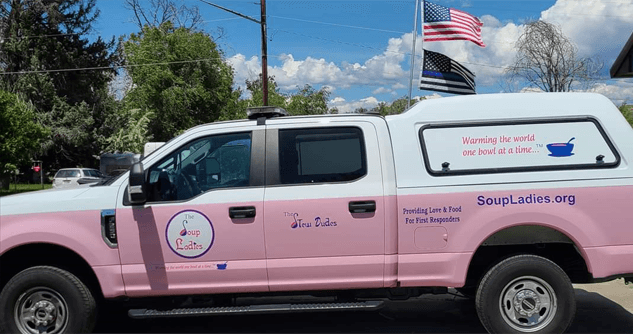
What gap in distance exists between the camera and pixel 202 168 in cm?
519

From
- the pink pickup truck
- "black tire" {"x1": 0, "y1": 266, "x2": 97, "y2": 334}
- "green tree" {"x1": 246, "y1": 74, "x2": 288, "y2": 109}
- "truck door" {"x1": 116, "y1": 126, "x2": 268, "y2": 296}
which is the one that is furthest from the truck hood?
"green tree" {"x1": 246, "y1": 74, "x2": 288, "y2": 109}

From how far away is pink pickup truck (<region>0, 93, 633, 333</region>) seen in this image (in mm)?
4977

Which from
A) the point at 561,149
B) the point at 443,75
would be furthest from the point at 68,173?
the point at 561,149

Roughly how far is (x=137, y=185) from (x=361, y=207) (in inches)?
71.7

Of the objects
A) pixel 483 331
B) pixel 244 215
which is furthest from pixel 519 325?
pixel 244 215

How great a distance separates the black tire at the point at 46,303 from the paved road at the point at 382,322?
891mm

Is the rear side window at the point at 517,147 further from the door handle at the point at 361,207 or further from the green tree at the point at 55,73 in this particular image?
the green tree at the point at 55,73

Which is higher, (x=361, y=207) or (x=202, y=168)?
(x=202, y=168)

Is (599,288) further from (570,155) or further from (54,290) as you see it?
(54,290)

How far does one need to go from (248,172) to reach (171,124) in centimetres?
4008

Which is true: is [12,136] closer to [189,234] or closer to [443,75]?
[443,75]

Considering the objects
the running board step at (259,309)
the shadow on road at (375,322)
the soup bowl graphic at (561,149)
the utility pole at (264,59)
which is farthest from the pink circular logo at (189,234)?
the utility pole at (264,59)

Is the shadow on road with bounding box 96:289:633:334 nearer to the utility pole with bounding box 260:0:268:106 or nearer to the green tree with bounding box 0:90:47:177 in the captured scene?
the utility pole with bounding box 260:0:268:106

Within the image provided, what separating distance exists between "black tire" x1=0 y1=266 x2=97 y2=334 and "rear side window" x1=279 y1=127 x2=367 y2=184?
194 cm
